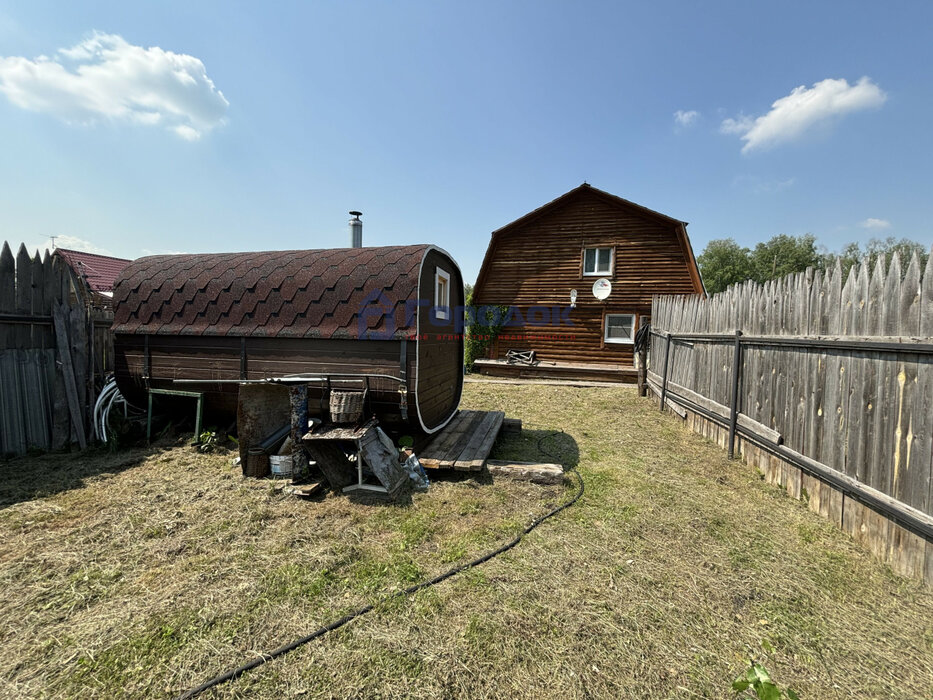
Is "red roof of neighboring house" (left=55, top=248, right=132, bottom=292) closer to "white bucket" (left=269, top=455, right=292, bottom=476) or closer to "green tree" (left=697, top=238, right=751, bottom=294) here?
"white bucket" (left=269, top=455, right=292, bottom=476)

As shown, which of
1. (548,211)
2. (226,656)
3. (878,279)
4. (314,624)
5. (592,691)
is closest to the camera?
(592,691)

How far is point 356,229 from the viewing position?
7332 millimetres

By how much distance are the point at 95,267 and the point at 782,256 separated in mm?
68219

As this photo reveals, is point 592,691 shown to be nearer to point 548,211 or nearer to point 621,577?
point 621,577

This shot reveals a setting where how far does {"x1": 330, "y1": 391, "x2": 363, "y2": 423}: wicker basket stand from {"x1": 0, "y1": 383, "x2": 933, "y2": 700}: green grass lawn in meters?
0.95

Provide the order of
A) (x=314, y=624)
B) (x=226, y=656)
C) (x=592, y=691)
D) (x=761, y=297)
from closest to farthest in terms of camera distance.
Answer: (x=592, y=691) → (x=226, y=656) → (x=314, y=624) → (x=761, y=297)

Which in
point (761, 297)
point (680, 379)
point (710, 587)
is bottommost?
point (710, 587)

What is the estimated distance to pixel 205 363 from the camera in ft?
18.1

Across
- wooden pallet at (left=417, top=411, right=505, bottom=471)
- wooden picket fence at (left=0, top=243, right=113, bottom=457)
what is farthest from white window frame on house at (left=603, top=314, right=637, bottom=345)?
wooden picket fence at (left=0, top=243, right=113, bottom=457)

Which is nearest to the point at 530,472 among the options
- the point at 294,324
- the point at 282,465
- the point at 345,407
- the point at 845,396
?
the point at 345,407

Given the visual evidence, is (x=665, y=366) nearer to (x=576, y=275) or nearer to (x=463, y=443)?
(x=463, y=443)

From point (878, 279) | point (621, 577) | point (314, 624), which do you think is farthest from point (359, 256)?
point (878, 279)

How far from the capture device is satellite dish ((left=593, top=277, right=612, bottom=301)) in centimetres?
1480

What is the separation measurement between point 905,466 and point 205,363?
740 centimetres
